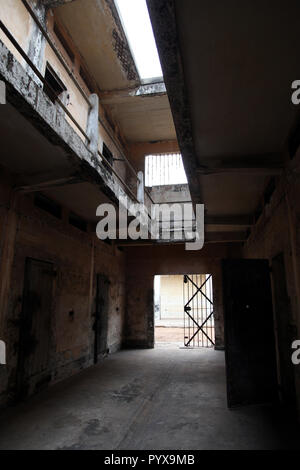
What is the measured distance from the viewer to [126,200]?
21.2 ft

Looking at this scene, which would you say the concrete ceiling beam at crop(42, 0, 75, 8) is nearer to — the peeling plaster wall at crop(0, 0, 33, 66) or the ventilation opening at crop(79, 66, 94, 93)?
the peeling plaster wall at crop(0, 0, 33, 66)

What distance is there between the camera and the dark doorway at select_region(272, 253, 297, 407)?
4641 mm

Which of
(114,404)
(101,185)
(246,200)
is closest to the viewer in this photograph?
(114,404)

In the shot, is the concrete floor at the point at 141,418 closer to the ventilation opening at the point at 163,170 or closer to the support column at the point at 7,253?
the support column at the point at 7,253

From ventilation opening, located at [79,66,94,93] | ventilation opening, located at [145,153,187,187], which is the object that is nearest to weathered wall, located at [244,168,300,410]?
ventilation opening, located at [79,66,94,93]

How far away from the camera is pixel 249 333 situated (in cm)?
473

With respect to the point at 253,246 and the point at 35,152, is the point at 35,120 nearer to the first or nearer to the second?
the point at 35,152

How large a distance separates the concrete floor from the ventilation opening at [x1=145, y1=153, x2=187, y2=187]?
701 centimetres

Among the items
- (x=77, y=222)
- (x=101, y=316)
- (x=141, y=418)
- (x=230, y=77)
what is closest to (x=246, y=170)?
(x=230, y=77)

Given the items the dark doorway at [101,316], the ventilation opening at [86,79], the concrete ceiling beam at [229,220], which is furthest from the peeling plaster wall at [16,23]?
the dark doorway at [101,316]

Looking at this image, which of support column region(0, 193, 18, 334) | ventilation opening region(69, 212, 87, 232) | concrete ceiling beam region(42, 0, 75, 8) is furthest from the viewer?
ventilation opening region(69, 212, 87, 232)

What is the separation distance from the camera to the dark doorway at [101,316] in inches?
317

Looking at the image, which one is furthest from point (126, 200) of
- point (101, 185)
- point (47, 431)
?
point (47, 431)
